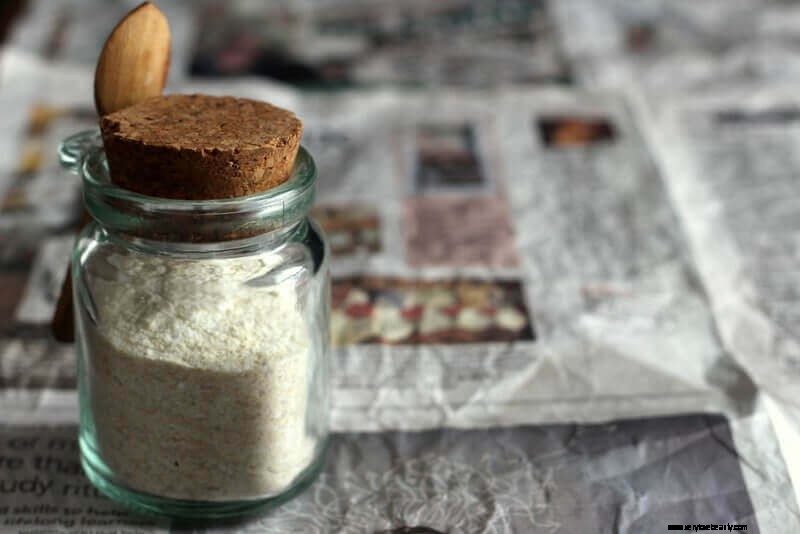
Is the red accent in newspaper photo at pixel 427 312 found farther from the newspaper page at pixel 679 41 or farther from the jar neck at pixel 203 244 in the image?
the newspaper page at pixel 679 41

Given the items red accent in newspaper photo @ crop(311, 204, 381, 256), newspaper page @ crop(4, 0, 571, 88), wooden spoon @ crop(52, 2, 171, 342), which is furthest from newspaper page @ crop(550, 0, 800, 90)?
wooden spoon @ crop(52, 2, 171, 342)

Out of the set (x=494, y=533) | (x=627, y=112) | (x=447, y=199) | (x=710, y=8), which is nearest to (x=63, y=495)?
(x=494, y=533)

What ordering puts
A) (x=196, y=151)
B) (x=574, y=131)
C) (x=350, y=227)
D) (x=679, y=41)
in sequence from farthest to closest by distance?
(x=679, y=41) → (x=574, y=131) → (x=350, y=227) → (x=196, y=151)

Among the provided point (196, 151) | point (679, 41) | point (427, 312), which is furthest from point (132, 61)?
point (679, 41)

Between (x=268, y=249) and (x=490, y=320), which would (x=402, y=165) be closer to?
(x=490, y=320)

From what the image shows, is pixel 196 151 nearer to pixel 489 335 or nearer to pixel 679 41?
pixel 489 335

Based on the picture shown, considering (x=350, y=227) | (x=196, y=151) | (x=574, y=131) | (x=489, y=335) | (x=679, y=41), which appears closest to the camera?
(x=196, y=151)

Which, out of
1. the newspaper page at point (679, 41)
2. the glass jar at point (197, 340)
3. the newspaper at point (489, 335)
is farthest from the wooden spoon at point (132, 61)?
Answer: the newspaper page at point (679, 41)
